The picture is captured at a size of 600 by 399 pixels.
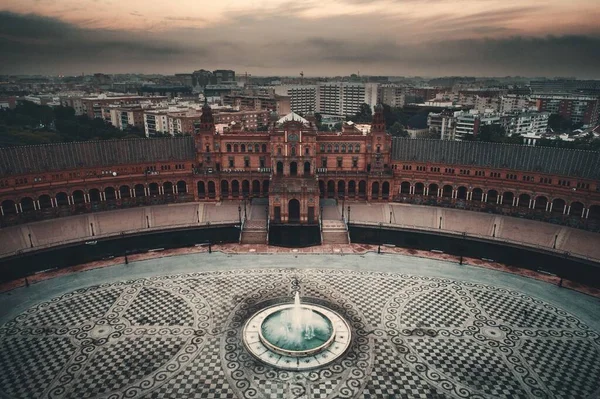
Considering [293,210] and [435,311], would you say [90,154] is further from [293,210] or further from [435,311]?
[435,311]

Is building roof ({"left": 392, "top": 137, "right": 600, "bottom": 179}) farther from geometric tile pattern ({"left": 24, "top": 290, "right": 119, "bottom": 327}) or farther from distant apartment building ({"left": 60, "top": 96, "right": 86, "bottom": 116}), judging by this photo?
distant apartment building ({"left": 60, "top": 96, "right": 86, "bottom": 116})

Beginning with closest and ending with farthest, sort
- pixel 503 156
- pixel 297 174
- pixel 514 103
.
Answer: pixel 503 156 < pixel 297 174 < pixel 514 103

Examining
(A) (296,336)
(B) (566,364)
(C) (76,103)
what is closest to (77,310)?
(A) (296,336)

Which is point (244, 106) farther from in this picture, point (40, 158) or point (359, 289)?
point (359, 289)

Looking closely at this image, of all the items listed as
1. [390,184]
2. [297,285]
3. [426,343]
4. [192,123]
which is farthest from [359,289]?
[192,123]

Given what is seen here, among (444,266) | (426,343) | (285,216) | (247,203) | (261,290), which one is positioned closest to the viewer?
(426,343)

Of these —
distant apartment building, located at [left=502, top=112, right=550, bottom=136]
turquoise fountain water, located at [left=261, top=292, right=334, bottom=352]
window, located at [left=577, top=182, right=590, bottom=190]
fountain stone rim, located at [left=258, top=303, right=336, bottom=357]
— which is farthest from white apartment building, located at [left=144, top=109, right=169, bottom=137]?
window, located at [left=577, top=182, right=590, bottom=190]

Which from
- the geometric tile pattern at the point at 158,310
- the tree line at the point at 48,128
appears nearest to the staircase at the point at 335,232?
the geometric tile pattern at the point at 158,310
